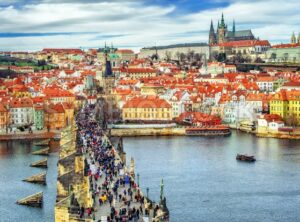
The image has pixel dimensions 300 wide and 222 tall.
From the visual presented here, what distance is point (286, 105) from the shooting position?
4041 cm

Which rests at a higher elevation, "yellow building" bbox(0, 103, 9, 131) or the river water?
"yellow building" bbox(0, 103, 9, 131)

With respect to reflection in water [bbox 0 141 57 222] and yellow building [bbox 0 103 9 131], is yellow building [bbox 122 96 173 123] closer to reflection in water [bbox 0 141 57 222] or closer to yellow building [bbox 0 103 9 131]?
yellow building [bbox 0 103 9 131]

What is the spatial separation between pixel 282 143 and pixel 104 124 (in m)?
11.4

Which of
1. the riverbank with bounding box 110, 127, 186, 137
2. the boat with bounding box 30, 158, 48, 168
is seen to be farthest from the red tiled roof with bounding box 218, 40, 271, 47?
the boat with bounding box 30, 158, 48, 168

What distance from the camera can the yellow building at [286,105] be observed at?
3994 cm

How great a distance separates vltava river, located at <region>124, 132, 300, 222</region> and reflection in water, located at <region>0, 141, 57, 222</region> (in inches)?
123

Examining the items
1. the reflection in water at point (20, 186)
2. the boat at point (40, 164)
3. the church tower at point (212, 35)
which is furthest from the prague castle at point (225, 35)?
the boat at point (40, 164)

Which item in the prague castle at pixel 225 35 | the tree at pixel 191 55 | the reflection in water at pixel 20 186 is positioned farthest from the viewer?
the prague castle at pixel 225 35

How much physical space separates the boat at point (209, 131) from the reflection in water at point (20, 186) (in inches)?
400

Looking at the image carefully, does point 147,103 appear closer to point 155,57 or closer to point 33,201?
point 33,201

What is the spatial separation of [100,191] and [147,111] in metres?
Result: 28.5

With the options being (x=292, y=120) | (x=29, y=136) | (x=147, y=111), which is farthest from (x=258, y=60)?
(x=29, y=136)

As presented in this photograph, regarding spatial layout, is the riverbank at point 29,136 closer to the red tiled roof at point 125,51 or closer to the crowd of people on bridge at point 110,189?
the crowd of people on bridge at point 110,189

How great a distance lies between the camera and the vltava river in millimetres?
18000
